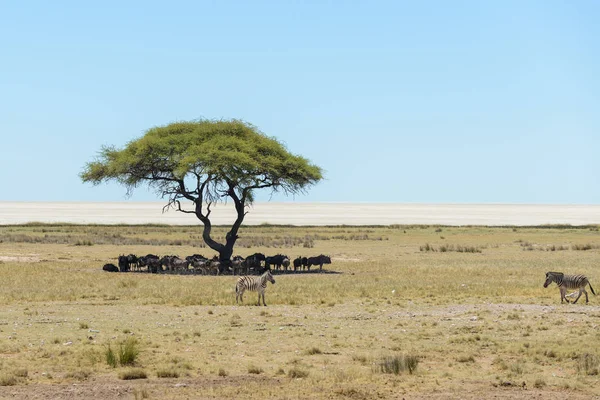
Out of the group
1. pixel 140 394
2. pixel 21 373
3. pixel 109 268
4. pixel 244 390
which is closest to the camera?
pixel 140 394

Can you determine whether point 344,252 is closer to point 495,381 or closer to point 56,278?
point 56,278

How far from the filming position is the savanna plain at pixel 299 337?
51.2 ft

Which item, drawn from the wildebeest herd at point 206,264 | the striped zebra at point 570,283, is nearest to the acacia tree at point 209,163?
the wildebeest herd at point 206,264

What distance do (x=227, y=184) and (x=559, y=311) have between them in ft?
88.5

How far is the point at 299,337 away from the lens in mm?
21078

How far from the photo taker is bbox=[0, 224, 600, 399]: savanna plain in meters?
15.6

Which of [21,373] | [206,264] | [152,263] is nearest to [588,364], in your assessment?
[21,373]

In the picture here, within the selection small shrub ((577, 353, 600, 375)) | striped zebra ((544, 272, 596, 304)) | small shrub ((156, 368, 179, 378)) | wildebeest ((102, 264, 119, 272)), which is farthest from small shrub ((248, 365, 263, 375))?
wildebeest ((102, 264, 119, 272))

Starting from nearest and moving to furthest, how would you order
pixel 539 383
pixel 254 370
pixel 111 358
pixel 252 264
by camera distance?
pixel 539 383
pixel 254 370
pixel 111 358
pixel 252 264

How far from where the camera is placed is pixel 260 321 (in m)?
24.0

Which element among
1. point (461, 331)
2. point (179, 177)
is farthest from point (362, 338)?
point (179, 177)

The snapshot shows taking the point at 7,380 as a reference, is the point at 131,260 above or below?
above

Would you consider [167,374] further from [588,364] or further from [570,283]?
[570,283]

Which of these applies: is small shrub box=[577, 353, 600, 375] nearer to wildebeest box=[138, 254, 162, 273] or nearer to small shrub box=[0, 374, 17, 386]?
small shrub box=[0, 374, 17, 386]
